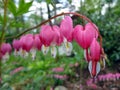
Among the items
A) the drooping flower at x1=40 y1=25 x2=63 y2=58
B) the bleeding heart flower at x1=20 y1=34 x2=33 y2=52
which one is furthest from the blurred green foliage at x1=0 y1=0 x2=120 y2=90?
the drooping flower at x1=40 y1=25 x2=63 y2=58

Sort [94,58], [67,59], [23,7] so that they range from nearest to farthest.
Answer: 1. [94,58]
2. [23,7]
3. [67,59]

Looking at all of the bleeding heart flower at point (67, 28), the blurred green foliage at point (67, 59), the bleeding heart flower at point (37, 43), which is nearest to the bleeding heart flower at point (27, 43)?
the bleeding heart flower at point (37, 43)

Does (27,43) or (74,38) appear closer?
(74,38)

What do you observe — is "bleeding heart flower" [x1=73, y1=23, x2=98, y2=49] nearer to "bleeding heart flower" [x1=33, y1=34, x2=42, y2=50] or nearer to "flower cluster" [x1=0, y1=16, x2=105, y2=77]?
"flower cluster" [x1=0, y1=16, x2=105, y2=77]

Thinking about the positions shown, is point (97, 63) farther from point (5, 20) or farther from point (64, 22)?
point (5, 20)

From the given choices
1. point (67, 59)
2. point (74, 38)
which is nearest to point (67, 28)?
point (74, 38)

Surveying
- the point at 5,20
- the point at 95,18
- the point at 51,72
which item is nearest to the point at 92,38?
the point at 5,20

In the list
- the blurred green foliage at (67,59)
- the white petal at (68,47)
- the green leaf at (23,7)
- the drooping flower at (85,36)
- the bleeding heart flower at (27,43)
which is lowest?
the blurred green foliage at (67,59)

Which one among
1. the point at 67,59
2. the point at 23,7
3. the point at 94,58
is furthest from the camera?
the point at 67,59

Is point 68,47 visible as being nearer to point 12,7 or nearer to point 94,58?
point 94,58

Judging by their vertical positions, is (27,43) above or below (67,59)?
above

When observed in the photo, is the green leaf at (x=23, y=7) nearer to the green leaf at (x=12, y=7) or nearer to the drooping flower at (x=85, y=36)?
the green leaf at (x=12, y=7)
